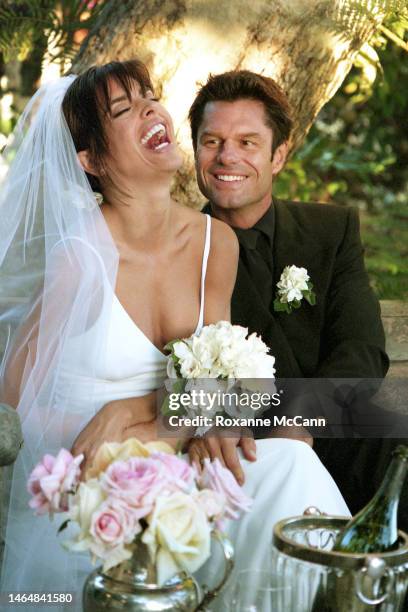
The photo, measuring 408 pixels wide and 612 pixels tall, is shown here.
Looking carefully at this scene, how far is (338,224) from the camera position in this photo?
360 cm

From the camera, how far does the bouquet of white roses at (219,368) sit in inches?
106

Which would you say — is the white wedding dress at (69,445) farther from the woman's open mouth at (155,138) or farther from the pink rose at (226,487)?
the pink rose at (226,487)

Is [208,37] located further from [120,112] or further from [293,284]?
[293,284]

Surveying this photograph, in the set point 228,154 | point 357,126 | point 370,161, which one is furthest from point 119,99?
point 357,126

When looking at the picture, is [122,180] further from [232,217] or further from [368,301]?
[368,301]

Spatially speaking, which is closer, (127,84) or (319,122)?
(127,84)

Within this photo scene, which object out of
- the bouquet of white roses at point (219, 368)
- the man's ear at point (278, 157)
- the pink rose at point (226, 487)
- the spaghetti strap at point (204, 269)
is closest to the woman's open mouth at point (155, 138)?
the spaghetti strap at point (204, 269)

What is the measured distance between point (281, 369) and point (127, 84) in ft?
3.51

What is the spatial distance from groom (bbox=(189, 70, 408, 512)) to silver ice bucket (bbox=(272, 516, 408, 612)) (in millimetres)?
1471

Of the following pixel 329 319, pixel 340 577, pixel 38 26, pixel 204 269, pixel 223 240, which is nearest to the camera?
pixel 340 577

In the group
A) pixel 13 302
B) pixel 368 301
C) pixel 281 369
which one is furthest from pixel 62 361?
pixel 368 301

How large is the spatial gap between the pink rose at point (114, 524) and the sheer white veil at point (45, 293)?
1027 millimetres

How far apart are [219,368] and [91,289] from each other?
459 millimetres

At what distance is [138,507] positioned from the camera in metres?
1.69
